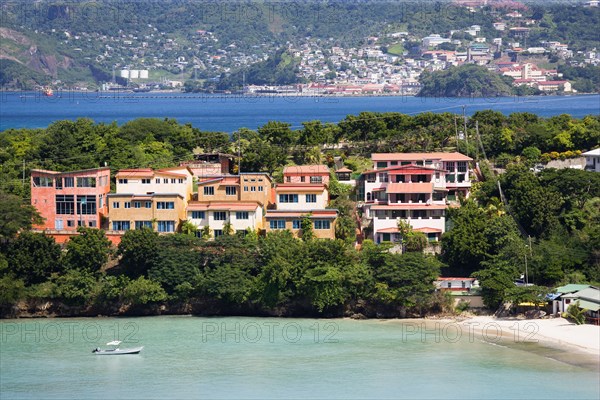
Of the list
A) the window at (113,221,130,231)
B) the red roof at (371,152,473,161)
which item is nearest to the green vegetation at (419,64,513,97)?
the red roof at (371,152,473,161)

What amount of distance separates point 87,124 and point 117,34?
469 feet

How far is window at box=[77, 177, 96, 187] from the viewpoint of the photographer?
98.9ft

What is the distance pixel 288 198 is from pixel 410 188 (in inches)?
124

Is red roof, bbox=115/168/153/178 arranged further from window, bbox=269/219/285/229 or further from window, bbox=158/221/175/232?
window, bbox=269/219/285/229

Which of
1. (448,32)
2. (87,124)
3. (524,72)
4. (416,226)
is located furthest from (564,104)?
(416,226)

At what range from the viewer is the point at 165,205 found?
2977 centimetres

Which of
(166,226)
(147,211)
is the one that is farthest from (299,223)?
(147,211)

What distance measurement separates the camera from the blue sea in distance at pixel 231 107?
86875 millimetres

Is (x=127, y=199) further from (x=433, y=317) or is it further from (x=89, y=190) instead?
(x=433, y=317)

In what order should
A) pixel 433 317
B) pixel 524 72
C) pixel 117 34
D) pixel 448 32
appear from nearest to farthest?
pixel 433 317 → pixel 524 72 → pixel 448 32 → pixel 117 34

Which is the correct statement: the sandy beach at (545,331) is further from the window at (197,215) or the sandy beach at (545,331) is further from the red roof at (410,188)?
the window at (197,215)

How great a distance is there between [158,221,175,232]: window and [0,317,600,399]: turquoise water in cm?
325

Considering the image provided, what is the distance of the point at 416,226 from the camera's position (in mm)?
29781

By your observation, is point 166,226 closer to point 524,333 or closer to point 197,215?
point 197,215
